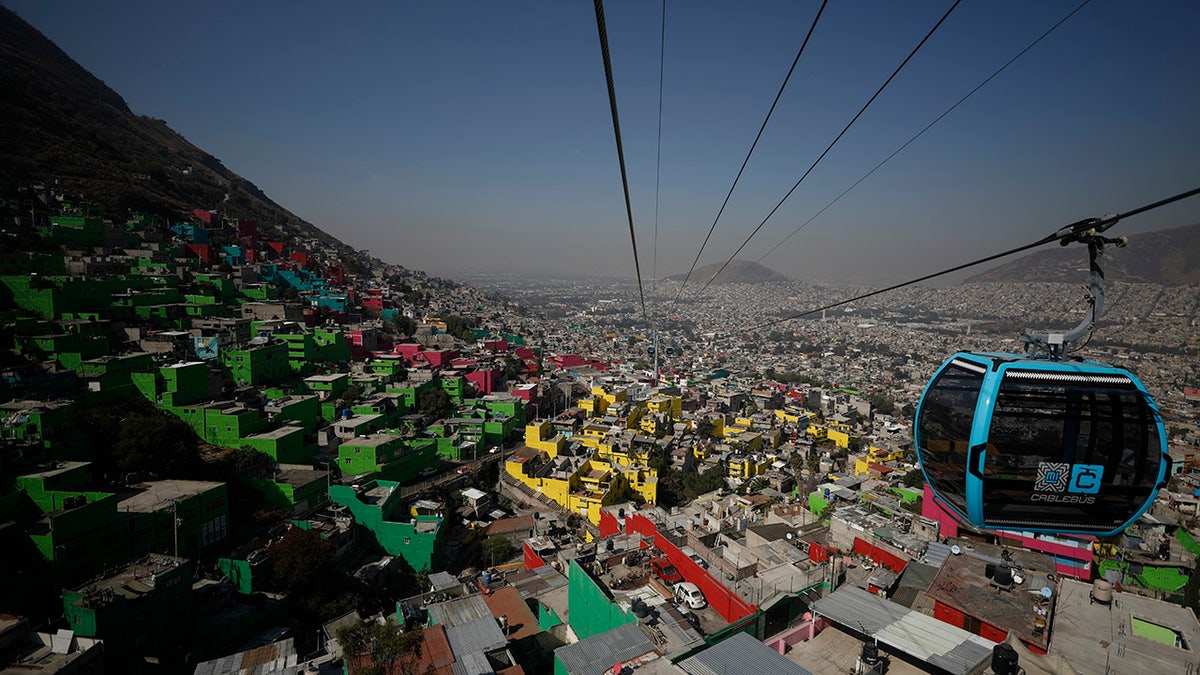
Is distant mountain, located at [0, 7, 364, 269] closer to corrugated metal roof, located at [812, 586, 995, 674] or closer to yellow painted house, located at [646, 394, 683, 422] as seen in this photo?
yellow painted house, located at [646, 394, 683, 422]

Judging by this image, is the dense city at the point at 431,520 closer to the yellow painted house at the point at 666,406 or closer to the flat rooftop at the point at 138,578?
the flat rooftop at the point at 138,578

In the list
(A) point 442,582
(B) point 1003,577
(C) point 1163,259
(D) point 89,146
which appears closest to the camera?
(B) point 1003,577

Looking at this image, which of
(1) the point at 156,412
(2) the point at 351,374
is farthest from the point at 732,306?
(1) the point at 156,412

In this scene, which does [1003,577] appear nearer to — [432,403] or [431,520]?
[431,520]

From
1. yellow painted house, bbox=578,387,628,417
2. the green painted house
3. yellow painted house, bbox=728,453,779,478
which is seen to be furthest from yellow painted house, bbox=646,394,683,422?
the green painted house

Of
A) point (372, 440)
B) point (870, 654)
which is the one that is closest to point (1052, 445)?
point (870, 654)

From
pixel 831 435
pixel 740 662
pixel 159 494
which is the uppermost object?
pixel 740 662

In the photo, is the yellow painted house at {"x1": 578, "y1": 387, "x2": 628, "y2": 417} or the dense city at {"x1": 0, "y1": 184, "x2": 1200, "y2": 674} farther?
the yellow painted house at {"x1": 578, "y1": 387, "x2": 628, "y2": 417}

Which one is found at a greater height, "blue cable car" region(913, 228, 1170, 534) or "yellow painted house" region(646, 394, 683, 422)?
"blue cable car" region(913, 228, 1170, 534)
